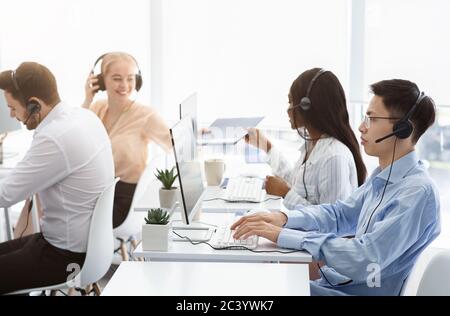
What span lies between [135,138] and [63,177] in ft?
3.93

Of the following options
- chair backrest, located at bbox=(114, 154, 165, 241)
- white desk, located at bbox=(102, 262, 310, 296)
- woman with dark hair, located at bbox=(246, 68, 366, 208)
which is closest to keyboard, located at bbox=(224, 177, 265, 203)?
woman with dark hair, located at bbox=(246, 68, 366, 208)

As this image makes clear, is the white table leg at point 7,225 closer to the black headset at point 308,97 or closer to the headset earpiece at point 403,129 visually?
the black headset at point 308,97

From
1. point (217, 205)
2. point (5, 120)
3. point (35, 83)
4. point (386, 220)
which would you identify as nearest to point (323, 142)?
point (217, 205)

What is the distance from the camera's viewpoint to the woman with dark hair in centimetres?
276

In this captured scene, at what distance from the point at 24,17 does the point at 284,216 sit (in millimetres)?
2923

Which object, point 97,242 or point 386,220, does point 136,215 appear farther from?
point 386,220

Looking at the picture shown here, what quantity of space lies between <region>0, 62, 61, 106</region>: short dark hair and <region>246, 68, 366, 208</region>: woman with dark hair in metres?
0.98

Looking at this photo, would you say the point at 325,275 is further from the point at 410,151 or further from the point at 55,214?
the point at 55,214

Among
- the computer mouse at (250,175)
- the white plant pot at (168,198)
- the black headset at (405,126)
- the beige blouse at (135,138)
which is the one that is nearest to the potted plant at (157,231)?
the white plant pot at (168,198)

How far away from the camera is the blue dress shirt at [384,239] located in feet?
6.59

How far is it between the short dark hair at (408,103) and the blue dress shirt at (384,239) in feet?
0.33

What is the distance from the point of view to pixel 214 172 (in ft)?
10.8
